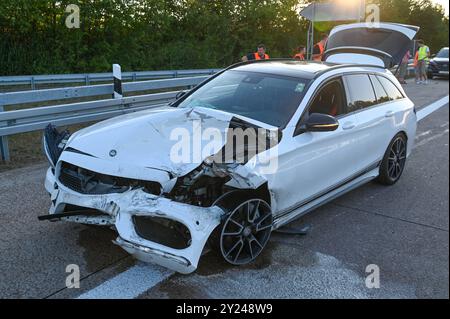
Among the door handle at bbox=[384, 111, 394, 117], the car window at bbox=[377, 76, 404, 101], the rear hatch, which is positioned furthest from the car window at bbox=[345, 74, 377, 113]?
the rear hatch

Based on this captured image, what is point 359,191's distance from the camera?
558 centimetres

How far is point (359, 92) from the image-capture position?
512 cm

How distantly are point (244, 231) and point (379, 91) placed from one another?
117 inches

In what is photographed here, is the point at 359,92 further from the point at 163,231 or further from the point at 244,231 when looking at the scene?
the point at 163,231

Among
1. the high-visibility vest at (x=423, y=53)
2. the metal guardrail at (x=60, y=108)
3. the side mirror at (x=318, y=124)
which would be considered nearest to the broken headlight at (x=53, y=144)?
the metal guardrail at (x=60, y=108)

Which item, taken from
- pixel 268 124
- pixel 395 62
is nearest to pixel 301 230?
pixel 268 124

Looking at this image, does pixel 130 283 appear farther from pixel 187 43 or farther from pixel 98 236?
pixel 187 43

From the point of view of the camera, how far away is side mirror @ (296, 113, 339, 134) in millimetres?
4031

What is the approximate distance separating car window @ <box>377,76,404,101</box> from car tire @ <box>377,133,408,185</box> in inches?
20.0

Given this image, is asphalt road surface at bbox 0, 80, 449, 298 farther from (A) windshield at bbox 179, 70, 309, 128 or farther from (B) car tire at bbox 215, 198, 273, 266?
(A) windshield at bbox 179, 70, 309, 128

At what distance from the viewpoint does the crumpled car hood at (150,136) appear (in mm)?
3414

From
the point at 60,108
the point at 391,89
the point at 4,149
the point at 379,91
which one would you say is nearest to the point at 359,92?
→ the point at 379,91

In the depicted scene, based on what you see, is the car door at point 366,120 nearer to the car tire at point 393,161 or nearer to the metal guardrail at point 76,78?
the car tire at point 393,161

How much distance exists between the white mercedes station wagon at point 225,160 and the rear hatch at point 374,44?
4.63 ft
